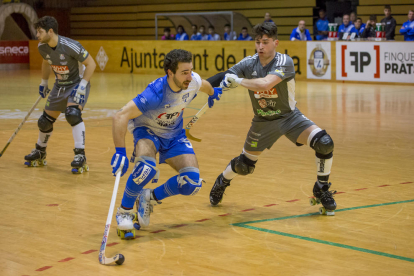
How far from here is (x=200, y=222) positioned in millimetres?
5883

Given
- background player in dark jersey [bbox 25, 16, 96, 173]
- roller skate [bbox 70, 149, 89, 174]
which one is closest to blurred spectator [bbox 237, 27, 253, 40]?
background player in dark jersey [bbox 25, 16, 96, 173]

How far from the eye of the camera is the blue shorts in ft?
A: 18.7

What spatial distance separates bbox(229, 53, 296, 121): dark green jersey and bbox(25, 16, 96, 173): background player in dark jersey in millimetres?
2971

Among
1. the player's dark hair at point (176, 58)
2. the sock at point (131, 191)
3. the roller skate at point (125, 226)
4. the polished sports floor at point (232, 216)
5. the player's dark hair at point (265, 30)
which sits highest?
the player's dark hair at point (265, 30)

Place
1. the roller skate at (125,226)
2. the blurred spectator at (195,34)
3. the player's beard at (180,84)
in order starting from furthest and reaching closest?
the blurred spectator at (195,34), the player's beard at (180,84), the roller skate at (125,226)

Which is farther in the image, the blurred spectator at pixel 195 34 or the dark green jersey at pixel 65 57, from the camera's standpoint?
the blurred spectator at pixel 195 34

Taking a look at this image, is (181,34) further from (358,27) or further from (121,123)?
(121,123)

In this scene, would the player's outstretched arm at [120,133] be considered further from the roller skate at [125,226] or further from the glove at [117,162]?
the roller skate at [125,226]

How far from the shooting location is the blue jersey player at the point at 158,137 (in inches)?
210

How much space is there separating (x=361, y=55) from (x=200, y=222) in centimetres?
1573

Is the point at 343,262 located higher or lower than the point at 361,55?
lower

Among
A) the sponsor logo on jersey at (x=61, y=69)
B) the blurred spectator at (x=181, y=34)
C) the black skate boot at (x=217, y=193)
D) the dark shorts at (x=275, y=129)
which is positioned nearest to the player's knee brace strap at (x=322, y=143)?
the dark shorts at (x=275, y=129)

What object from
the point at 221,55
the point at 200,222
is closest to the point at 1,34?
the point at 221,55

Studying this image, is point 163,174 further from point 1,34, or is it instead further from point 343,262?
point 1,34
